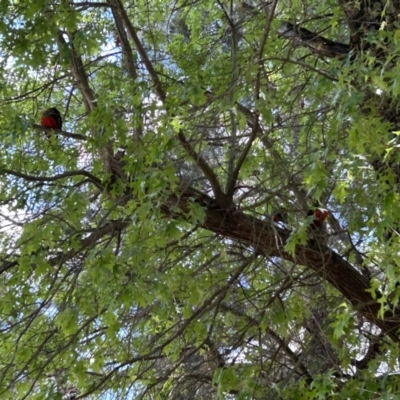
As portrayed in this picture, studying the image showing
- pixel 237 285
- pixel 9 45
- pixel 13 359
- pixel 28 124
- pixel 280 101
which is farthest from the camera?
pixel 237 285

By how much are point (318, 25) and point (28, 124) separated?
2258 mm

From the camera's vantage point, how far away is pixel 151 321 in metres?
4.58

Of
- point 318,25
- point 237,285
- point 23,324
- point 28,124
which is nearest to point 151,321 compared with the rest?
point 237,285

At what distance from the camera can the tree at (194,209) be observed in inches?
126

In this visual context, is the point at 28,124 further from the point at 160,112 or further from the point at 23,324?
the point at 23,324

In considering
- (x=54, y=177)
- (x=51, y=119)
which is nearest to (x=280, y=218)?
(x=54, y=177)

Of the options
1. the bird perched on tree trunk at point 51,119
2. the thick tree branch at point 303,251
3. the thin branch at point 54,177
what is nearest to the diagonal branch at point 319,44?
the thick tree branch at point 303,251

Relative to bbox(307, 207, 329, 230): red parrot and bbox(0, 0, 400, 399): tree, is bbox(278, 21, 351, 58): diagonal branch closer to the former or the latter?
bbox(0, 0, 400, 399): tree

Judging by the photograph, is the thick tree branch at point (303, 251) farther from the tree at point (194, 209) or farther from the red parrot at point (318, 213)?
the red parrot at point (318, 213)

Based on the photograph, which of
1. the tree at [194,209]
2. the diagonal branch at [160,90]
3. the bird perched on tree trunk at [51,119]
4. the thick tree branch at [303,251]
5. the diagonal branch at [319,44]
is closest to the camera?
the tree at [194,209]

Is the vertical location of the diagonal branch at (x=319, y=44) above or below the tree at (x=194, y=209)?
above

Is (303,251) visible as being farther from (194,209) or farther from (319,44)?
(319,44)

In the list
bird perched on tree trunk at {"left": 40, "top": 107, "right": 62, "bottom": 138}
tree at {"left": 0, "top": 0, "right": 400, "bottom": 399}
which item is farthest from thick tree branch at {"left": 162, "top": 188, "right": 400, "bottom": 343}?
bird perched on tree trunk at {"left": 40, "top": 107, "right": 62, "bottom": 138}

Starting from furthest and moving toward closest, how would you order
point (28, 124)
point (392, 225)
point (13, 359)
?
point (13, 359) → point (28, 124) → point (392, 225)
